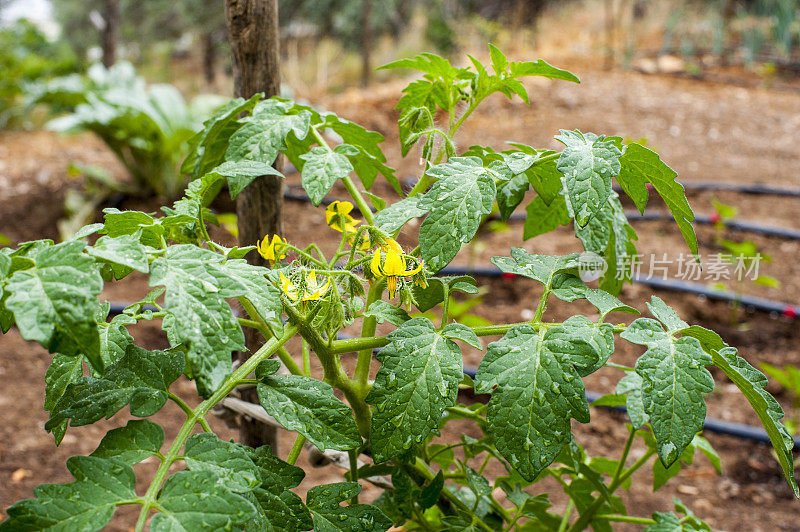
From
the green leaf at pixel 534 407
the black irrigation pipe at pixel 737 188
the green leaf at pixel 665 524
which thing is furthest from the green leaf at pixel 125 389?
the black irrigation pipe at pixel 737 188

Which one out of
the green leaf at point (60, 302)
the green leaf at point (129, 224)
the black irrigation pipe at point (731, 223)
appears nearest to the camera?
the green leaf at point (60, 302)

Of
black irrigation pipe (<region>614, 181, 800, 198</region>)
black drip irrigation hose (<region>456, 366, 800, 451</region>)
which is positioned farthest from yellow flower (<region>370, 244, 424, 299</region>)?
black irrigation pipe (<region>614, 181, 800, 198</region>)

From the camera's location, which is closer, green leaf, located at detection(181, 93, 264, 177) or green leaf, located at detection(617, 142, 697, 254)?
green leaf, located at detection(617, 142, 697, 254)

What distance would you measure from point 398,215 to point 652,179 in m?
0.33

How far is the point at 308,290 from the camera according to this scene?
0.80 m

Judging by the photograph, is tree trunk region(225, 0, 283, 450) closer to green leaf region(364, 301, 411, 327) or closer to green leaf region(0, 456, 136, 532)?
green leaf region(364, 301, 411, 327)

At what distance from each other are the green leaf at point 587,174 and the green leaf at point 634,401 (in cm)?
35

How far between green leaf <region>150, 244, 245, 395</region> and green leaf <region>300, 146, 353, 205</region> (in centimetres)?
22

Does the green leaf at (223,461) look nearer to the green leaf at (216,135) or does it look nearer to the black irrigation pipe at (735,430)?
the green leaf at (216,135)

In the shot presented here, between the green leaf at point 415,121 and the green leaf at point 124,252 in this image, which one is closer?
the green leaf at point 124,252

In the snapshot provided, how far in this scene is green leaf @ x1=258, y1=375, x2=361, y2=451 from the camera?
75 cm

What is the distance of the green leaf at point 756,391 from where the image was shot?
0.75m

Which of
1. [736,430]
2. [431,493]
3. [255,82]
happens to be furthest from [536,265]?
[736,430]

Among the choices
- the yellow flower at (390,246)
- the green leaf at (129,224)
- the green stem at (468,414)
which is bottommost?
the green stem at (468,414)
